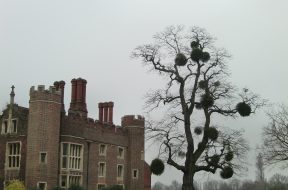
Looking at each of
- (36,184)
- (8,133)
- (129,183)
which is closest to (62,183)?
(36,184)

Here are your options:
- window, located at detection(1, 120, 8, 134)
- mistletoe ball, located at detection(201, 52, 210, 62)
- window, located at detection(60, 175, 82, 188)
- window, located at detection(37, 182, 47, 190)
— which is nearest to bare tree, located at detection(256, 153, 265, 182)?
mistletoe ball, located at detection(201, 52, 210, 62)

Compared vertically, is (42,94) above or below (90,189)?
above

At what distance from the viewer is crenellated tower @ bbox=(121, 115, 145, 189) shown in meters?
41.9

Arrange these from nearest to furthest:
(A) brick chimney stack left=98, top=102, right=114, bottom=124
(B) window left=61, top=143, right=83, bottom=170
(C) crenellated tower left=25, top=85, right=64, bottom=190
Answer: (C) crenellated tower left=25, top=85, right=64, bottom=190, (B) window left=61, top=143, right=83, bottom=170, (A) brick chimney stack left=98, top=102, right=114, bottom=124

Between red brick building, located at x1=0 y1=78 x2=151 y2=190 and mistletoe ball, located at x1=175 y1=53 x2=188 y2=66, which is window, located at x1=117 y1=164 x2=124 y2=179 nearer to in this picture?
red brick building, located at x1=0 y1=78 x2=151 y2=190

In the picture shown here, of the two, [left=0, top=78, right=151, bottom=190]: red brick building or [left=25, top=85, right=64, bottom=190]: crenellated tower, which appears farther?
[left=0, top=78, right=151, bottom=190]: red brick building

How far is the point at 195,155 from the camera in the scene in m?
27.6

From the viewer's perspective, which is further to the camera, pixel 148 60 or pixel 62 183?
pixel 62 183

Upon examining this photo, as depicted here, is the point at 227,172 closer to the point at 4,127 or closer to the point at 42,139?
the point at 42,139

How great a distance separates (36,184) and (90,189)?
622 cm

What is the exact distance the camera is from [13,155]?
3381 centimetres

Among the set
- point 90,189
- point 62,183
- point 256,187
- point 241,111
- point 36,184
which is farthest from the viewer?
point 256,187

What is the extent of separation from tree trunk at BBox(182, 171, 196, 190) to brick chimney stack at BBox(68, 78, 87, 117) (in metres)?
12.7

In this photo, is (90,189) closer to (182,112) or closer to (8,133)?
(8,133)
